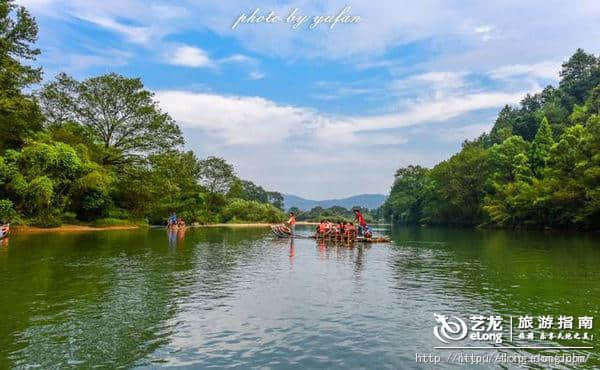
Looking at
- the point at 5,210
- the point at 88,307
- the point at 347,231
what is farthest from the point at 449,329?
the point at 5,210

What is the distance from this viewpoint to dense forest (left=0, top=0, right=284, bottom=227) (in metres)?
40.7

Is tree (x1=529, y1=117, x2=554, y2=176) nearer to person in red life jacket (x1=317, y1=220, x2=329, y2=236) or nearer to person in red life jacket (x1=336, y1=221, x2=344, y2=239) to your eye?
person in red life jacket (x1=317, y1=220, x2=329, y2=236)

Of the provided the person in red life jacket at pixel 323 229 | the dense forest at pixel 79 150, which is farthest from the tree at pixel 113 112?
the person in red life jacket at pixel 323 229

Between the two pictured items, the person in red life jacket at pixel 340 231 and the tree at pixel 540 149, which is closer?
the person in red life jacket at pixel 340 231

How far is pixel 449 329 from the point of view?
11.0m

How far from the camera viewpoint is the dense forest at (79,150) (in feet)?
134

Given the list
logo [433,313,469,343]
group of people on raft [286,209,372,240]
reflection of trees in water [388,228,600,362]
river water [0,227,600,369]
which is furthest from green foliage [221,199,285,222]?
logo [433,313,469,343]

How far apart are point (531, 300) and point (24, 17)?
164 feet

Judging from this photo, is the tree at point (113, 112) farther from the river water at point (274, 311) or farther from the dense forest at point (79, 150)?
the river water at point (274, 311)

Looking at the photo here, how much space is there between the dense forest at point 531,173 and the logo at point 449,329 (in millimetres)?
45423

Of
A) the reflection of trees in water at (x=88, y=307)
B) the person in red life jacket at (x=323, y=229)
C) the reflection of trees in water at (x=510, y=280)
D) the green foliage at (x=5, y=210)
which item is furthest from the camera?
the person in red life jacket at (x=323, y=229)

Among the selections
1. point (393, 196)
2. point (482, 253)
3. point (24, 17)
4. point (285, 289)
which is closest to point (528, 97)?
point (393, 196)

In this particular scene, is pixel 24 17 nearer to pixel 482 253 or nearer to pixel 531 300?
pixel 482 253

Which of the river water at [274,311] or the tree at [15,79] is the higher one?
the tree at [15,79]
